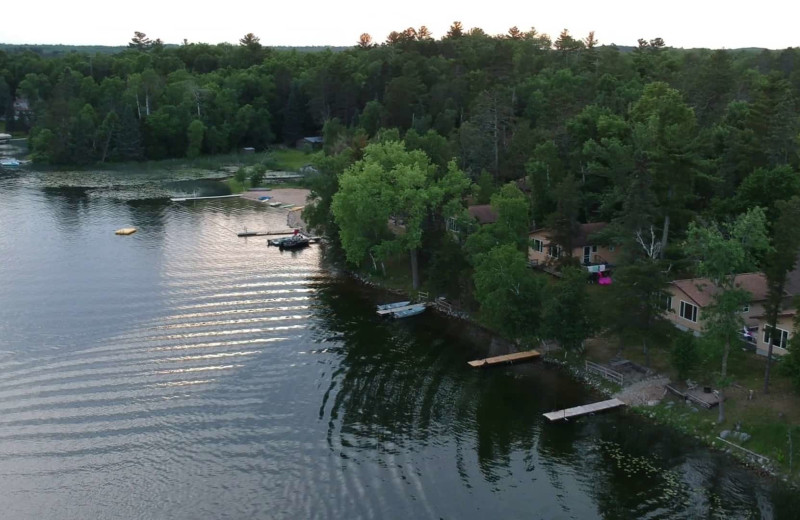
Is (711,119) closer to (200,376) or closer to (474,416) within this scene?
(474,416)

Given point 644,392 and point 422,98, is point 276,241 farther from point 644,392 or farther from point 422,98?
point 422,98

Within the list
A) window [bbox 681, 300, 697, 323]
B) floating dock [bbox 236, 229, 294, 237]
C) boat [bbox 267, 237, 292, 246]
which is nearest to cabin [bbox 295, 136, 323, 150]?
floating dock [bbox 236, 229, 294, 237]

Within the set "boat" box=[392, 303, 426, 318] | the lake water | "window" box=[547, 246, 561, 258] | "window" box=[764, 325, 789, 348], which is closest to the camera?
the lake water

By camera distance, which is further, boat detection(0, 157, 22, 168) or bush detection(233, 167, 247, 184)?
boat detection(0, 157, 22, 168)

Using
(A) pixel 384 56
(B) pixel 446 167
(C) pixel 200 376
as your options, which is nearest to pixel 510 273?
(C) pixel 200 376

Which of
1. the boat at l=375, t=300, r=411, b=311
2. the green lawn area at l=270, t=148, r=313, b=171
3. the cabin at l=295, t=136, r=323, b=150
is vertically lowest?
the boat at l=375, t=300, r=411, b=311

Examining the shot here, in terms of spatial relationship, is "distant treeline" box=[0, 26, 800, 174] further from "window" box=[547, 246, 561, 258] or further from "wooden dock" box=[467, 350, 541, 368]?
"wooden dock" box=[467, 350, 541, 368]

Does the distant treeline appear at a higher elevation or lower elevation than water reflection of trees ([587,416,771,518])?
higher
